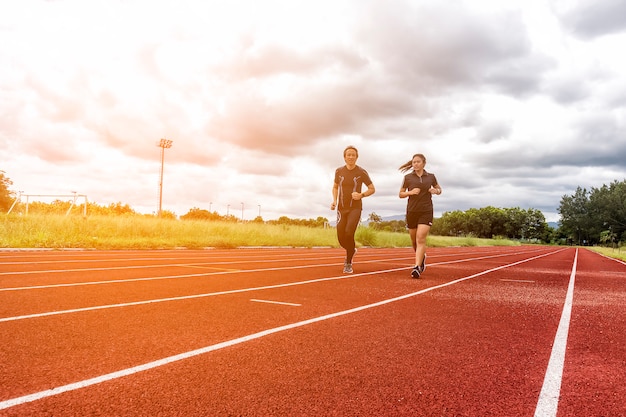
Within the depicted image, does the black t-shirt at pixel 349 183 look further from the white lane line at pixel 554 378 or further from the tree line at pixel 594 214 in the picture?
the tree line at pixel 594 214

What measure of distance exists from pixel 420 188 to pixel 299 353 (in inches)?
271

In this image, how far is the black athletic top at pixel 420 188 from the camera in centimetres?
1004

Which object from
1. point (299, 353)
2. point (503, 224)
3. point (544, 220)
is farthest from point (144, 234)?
point (544, 220)

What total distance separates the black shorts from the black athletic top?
7cm

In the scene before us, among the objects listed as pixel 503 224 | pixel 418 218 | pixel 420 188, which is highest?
pixel 503 224

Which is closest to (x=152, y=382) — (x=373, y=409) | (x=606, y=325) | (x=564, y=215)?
(x=373, y=409)

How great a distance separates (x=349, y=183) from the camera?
10.2 m

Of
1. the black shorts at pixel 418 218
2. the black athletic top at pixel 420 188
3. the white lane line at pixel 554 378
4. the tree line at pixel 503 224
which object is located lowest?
the white lane line at pixel 554 378

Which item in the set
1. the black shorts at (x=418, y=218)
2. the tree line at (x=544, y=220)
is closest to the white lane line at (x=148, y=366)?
the black shorts at (x=418, y=218)

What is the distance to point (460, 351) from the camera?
13.0 ft

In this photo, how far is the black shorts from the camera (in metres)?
9.87

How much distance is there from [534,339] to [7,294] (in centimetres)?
609

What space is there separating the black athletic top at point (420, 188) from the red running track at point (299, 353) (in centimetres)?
302

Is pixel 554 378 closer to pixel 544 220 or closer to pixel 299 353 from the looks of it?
pixel 299 353
